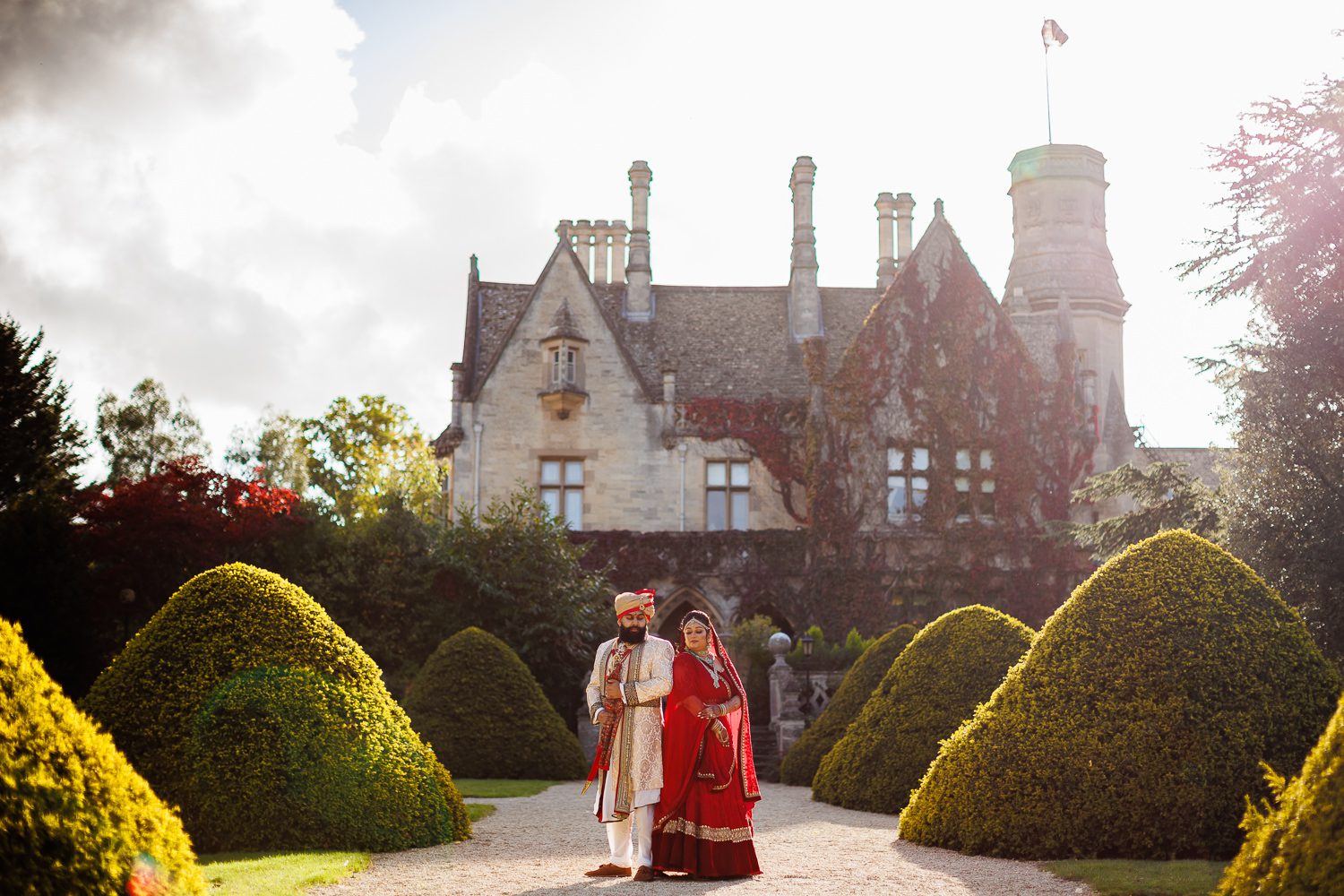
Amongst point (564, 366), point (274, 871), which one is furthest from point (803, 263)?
point (274, 871)

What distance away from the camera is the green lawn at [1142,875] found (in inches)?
343

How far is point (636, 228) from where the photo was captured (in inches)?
Answer: 1494

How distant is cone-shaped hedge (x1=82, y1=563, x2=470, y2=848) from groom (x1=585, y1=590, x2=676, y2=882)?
2025mm

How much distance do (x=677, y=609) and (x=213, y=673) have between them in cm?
2276

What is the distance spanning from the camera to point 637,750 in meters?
9.98

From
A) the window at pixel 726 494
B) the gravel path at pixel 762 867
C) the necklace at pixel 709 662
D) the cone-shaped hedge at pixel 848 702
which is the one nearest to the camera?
the gravel path at pixel 762 867

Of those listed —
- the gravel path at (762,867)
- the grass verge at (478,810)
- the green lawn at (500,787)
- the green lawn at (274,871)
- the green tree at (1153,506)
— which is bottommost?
the green lawn at (500,787)

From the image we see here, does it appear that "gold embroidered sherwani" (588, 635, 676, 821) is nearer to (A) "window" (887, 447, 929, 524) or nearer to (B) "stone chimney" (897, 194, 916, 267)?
(A) "window" (887, 447, 929, 524)

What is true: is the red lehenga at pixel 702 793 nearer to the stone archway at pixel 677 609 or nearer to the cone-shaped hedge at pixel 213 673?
the cone-shaped hedge at pixel 213 673

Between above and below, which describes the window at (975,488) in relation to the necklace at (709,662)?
above

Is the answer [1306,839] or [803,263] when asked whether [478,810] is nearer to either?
[1306,839]

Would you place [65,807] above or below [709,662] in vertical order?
below

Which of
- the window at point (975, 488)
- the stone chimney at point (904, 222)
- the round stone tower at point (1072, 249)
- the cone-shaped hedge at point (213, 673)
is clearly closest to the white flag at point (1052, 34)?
the round stone tower at point (1072, 249)

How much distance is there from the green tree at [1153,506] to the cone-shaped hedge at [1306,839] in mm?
17264
